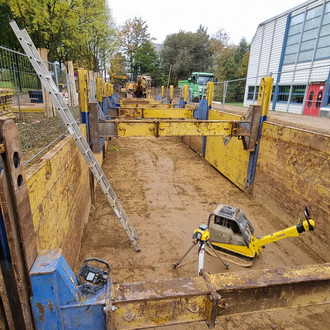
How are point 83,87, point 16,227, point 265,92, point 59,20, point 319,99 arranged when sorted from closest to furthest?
point 16,227, point 83,87, point 265,92, point 319,99, point 59,20

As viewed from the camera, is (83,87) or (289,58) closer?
(83,87)

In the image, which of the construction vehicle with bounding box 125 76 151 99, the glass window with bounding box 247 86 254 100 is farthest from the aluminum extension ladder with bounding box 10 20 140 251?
the construction vehicle with bounding box 125 76 151 99

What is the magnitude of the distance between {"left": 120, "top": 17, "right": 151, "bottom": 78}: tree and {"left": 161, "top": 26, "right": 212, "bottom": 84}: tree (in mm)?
4676

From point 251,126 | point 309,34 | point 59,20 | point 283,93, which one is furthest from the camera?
point 59,20

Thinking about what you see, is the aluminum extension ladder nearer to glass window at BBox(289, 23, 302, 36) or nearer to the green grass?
the green grass

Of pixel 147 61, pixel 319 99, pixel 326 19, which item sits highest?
pixel 147 61

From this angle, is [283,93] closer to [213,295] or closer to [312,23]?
[312,23]

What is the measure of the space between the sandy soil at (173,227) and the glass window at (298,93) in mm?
9803

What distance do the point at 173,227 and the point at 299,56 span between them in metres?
17.1

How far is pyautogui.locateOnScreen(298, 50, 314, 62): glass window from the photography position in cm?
1641

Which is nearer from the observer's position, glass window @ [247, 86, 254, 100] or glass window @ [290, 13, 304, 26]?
glass window @ [290, 13, 304, 26]

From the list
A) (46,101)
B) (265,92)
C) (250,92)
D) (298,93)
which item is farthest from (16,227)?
(250,92)

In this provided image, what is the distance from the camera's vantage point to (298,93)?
53.9 feet

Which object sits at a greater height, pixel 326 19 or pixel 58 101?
pixel 326 19
